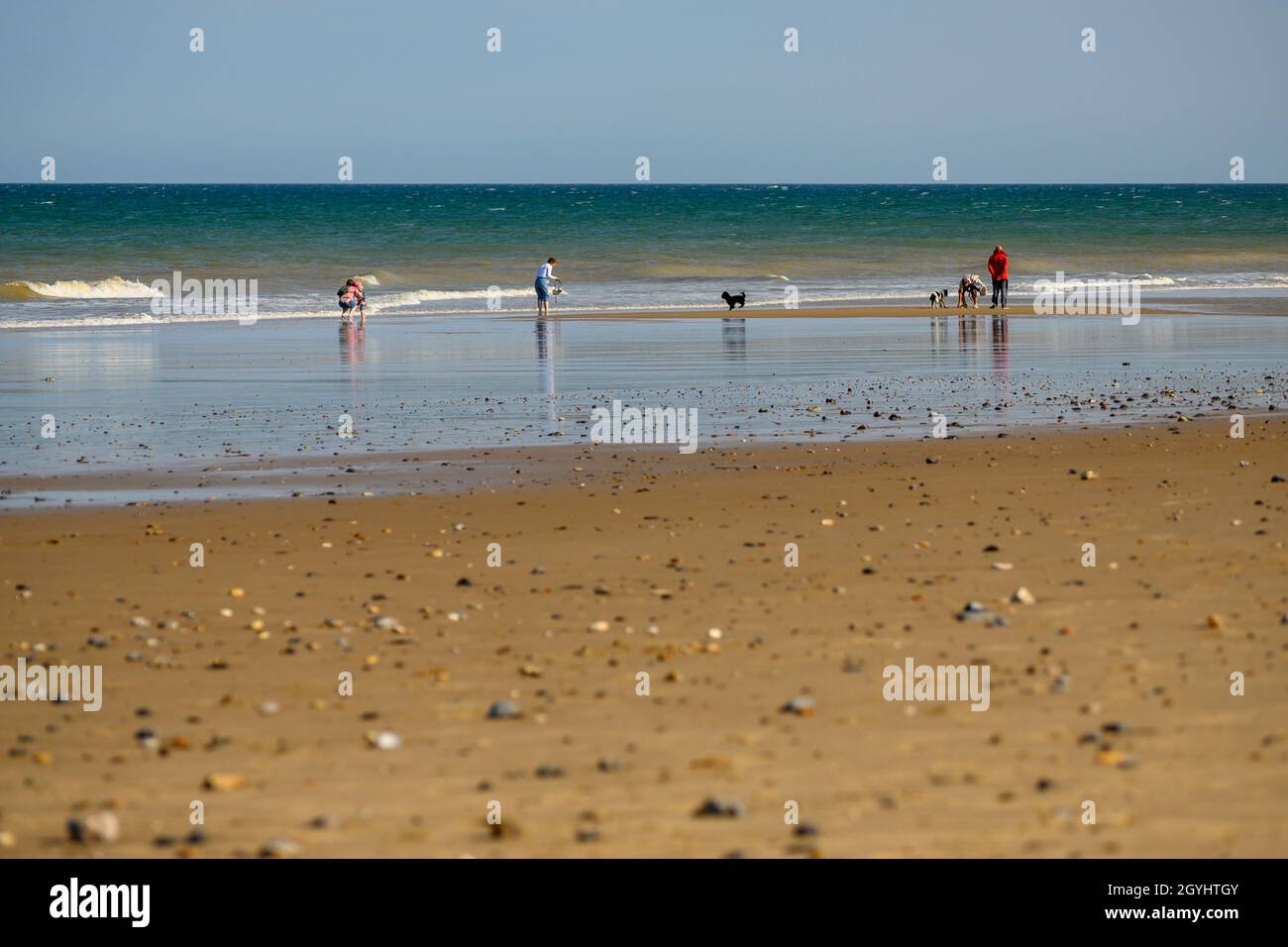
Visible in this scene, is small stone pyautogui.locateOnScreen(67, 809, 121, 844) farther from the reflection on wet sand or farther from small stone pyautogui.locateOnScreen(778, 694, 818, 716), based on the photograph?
the reflection on wet sand

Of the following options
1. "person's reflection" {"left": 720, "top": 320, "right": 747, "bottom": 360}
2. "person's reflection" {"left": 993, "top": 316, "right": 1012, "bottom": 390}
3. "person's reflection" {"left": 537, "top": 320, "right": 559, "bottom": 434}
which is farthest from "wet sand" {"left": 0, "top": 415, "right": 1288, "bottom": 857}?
"person's reflection" {"left": 720, "top": 320, "right": 747, "bottom": 360}

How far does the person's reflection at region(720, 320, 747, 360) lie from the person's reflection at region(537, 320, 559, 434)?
120 inches

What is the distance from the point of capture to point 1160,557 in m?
9.70

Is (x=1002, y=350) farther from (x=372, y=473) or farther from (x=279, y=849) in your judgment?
(x=279, y=849)

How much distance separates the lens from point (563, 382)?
877 inches

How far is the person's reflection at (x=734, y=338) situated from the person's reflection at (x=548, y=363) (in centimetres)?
305

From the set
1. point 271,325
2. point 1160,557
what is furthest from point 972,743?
point 271,325

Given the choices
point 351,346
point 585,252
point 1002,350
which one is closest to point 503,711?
point 1002,350

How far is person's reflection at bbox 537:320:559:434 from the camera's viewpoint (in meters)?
18.1

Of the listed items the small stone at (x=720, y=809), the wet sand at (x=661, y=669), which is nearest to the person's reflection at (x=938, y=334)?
the wet sand at (x=661, y=669)

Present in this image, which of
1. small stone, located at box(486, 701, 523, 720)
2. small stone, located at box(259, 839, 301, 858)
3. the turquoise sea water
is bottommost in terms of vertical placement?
small stone, located at box(259, 839, 301, 858)
